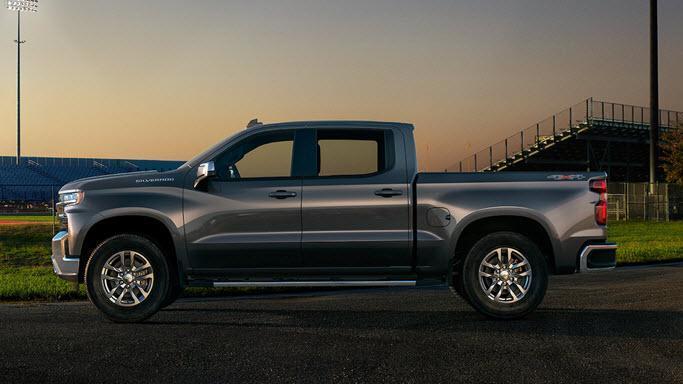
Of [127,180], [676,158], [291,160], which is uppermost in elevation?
[676,158]

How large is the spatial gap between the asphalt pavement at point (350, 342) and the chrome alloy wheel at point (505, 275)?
0.31 metres

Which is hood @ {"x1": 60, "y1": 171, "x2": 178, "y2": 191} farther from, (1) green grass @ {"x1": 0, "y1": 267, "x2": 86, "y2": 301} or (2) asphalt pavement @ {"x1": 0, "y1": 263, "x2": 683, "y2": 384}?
(1) green grass @ {"x1": 0, "y1": 267, "x2": 86, "y2": 301}

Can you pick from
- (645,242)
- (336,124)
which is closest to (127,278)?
(336,124)

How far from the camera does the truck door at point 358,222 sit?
845 centimetres

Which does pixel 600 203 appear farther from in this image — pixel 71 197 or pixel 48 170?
pixel 48 170

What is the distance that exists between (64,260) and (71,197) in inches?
27.6

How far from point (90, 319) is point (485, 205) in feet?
15.3

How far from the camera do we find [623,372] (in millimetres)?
6242

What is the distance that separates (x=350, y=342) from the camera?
747 centimetres

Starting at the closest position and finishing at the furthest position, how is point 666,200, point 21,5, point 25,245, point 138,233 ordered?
point 138,233
point 25,245
point 666,200
point 21,5

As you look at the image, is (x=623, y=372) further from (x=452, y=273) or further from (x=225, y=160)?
(x=225, y=160)

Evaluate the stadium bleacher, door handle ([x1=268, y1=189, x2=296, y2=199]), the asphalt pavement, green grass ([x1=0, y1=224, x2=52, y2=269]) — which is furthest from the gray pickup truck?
the stadium bleacher

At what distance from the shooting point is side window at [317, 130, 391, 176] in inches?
341

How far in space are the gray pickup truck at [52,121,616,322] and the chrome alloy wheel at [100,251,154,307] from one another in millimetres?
12
